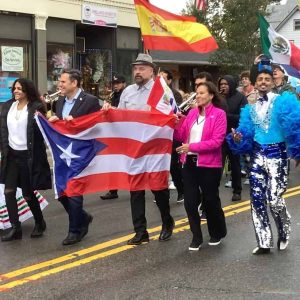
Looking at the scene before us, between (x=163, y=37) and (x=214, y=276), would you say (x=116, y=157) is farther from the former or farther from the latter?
(x=163, y=37)

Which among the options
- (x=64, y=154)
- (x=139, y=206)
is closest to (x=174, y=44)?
(x=64, y=154)

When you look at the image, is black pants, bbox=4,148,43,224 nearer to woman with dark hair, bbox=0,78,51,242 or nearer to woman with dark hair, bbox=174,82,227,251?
woman with dark hair, bbox=0,78,51,242

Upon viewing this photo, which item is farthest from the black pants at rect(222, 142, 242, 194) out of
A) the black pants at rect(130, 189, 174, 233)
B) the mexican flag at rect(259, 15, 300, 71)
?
the black pants at rect(130, 189, 174, 233)

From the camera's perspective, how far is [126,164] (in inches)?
250

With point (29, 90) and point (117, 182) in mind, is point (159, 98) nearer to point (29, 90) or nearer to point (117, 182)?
point (117, 182)

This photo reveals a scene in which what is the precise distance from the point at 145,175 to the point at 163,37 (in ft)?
11.4

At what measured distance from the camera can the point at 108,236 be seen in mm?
6676

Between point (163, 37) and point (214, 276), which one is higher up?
point (163, 37)

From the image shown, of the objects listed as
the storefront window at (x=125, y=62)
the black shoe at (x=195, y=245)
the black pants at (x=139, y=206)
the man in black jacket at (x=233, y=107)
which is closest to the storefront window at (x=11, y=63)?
the storefront window at (x=125, y=62)

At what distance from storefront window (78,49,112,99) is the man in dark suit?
47.7 feet

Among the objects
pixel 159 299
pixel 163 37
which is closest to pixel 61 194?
pixel 159 299

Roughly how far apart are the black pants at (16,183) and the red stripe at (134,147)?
0.88 meters

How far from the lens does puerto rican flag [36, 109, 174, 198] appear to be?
625 cm

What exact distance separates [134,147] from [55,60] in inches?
519
